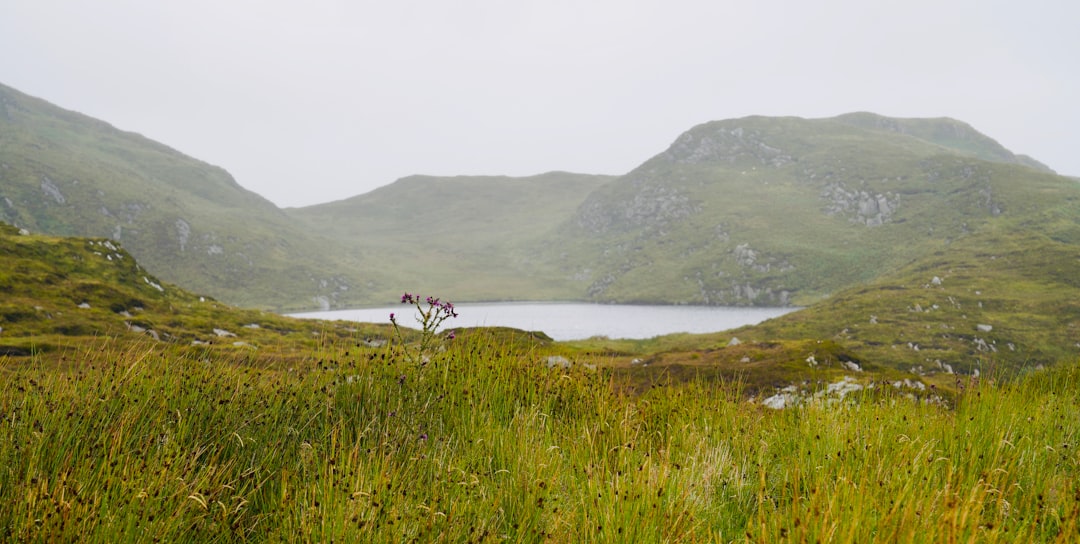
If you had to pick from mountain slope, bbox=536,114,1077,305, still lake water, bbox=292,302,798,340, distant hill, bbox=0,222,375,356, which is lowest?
still lake water, bbox=292,302,798,340

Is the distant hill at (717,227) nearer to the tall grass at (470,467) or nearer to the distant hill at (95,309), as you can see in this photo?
the distant hill at (95,309)

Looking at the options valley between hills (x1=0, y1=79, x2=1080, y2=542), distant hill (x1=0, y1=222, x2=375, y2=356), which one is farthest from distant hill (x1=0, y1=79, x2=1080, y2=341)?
distant hill (x1=0, y1=222, x2=375, y2=356)

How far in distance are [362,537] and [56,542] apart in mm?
1836

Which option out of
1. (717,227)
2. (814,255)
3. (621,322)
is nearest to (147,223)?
(621,322)

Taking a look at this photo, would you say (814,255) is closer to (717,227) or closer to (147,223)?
(717,227)

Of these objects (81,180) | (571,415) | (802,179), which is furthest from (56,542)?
(802,179)

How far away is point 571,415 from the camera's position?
7.91 metres

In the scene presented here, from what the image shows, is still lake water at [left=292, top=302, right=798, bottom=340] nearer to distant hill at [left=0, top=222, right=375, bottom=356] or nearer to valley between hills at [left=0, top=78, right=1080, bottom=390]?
valley between hills at [left=0, top=78, right=1080, bottom=390]

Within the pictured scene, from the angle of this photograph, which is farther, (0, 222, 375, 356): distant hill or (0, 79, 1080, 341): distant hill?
(0, 79, 1080, 341): distant hill

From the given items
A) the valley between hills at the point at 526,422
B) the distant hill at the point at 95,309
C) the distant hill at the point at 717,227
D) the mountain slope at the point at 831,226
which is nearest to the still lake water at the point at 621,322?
the mountain slope at the point at 831,226

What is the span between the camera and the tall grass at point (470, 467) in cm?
349

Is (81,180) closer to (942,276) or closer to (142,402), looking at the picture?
(142,402)

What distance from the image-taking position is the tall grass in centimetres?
349

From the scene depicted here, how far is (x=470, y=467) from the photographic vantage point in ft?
17.0
